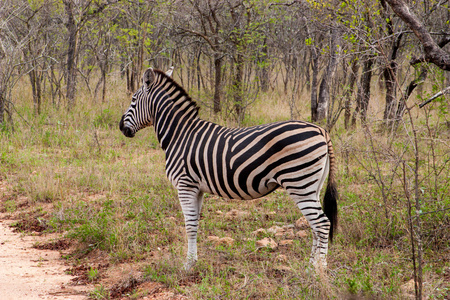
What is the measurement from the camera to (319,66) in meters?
11.1

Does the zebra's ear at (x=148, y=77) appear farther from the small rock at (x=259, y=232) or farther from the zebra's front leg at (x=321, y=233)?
the zebra's front leg at (x=321, y=233)

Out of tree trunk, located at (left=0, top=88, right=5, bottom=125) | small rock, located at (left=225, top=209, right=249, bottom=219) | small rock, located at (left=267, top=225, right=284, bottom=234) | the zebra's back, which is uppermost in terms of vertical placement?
tree trunk, located at (left=0, top=88, right=5, bottom=125)

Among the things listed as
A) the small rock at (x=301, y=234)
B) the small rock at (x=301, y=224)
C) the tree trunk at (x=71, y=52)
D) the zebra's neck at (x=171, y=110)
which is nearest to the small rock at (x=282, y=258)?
the small rock at (x=301, y=234)

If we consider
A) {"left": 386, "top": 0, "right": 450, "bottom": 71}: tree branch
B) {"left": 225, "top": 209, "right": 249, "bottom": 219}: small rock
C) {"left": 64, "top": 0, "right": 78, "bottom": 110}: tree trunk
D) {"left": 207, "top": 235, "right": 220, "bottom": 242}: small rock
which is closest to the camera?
{"left": 386, "top": 0, "right": 450, "bottom": 71}: tree branch

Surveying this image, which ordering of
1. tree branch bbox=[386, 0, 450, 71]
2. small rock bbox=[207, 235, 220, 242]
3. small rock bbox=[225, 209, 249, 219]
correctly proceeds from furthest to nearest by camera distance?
small rock bbox=[225, 209, 249, 219] → small rock bbox=[207, 235, 220, 242] → tree branch bbox=[386, 0, 450, 71]

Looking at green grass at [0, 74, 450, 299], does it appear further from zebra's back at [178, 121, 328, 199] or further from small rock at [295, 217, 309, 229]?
zebra's back at [178, 121, 328, 199]

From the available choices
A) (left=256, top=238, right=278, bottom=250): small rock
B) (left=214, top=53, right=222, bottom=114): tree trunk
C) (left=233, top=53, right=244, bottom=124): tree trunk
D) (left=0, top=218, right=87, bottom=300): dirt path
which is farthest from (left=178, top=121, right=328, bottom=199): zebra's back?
(left=214, top=53, right=222, bottom=114): tree trunk

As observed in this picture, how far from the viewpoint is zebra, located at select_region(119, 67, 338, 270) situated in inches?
163

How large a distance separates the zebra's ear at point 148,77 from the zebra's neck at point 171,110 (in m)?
0.10

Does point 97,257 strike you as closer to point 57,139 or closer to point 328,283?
point 328,283

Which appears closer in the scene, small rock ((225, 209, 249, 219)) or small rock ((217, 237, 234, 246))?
small rock ((217, 237, 234, 246))

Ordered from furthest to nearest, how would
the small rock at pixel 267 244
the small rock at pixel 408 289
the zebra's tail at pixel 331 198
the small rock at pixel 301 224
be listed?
the small rock at pixel 301 224 → the small rock at pixel 267 244 → the zebra's tail at pixel 331 198 → the small rock at pixel 408 289

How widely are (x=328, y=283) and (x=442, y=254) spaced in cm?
151

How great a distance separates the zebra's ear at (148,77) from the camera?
5.07m
